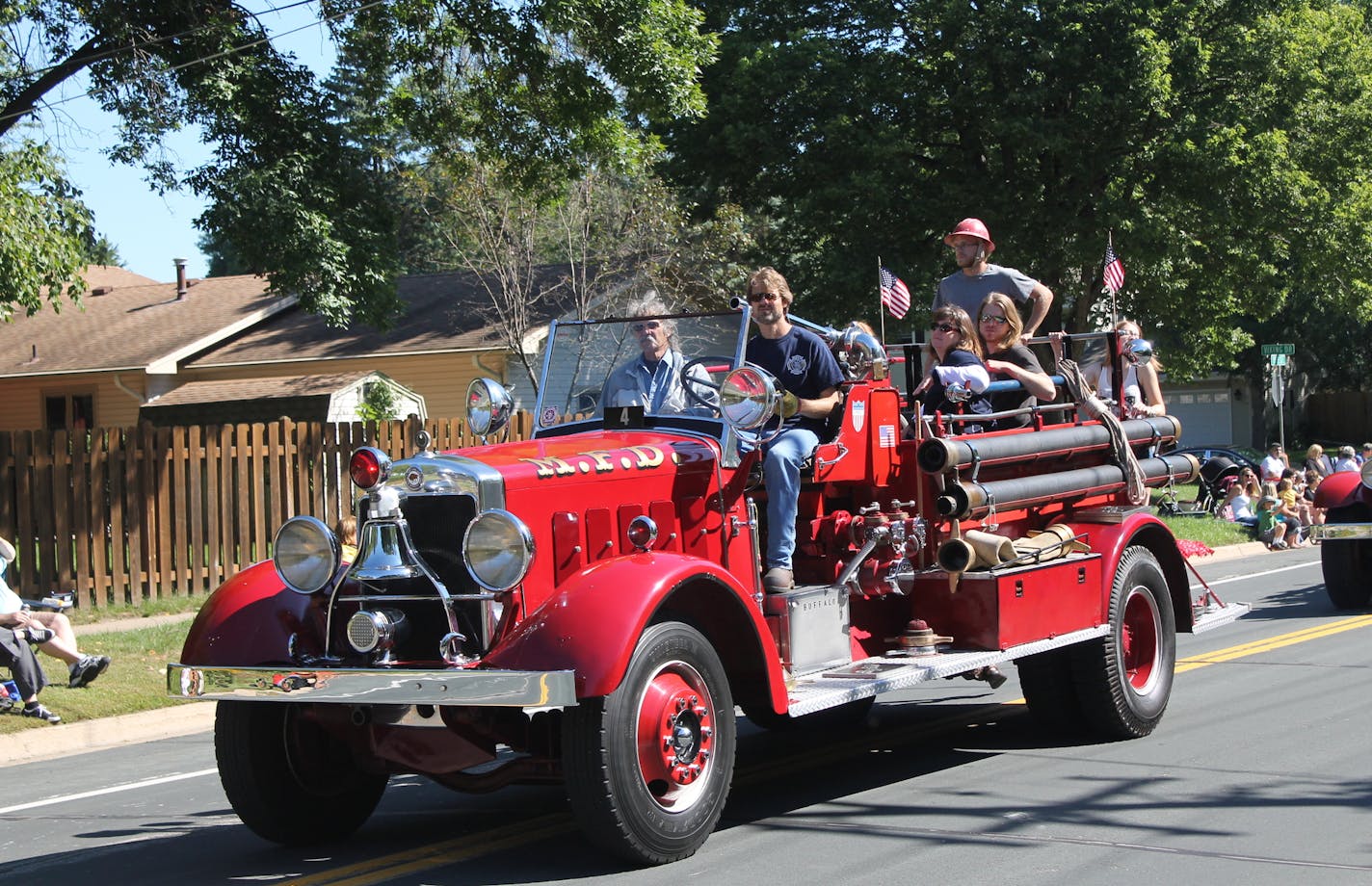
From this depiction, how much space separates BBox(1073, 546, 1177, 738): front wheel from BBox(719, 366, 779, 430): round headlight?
2780 millimetres

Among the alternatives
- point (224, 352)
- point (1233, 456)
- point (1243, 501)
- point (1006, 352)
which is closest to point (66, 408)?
point (224, 352)

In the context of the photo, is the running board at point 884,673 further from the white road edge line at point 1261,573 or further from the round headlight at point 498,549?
the white road edge line at point 1261,573

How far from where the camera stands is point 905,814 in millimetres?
6641

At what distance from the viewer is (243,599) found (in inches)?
250

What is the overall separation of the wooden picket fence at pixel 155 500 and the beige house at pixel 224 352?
13.5m

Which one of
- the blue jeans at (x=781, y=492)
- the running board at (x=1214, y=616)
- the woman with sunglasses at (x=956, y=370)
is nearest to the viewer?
the blue jeans at (x=781, y=492)

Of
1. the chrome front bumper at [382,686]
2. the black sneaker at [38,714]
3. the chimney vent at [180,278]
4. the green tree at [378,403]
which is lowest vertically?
the black sneaker at [38,714]

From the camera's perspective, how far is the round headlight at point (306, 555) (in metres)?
6.13

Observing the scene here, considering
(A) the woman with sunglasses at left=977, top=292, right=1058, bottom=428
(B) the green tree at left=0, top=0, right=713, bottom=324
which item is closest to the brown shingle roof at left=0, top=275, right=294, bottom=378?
(B) the green tree at left=0, top=0, right=713, bottom=324

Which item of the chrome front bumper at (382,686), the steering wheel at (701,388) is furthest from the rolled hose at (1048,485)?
the chrome front bumper at (382,686)

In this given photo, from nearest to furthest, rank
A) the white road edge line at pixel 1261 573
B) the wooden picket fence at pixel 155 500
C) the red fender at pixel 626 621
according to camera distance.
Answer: the red fender at pixel 626 621 → the wooden picket fence at pixel 155 500 → the white road edge line at pixel 1261 573

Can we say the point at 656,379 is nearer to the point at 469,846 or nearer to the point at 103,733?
the point at 469,846

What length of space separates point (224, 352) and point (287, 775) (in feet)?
99.9

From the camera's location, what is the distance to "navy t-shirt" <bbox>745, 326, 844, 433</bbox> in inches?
301
